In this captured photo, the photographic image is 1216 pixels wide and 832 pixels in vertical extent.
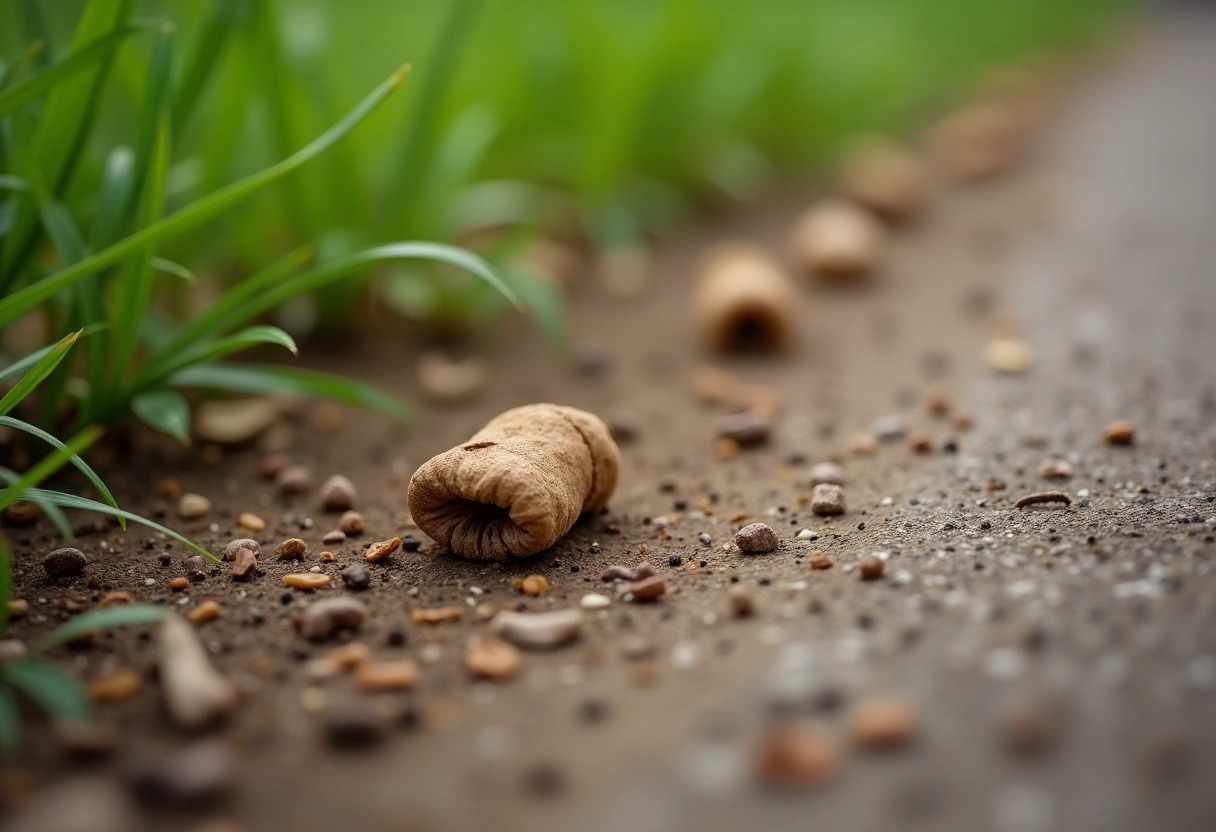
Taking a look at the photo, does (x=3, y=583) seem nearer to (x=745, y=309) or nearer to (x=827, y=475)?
(x=827, y=475)

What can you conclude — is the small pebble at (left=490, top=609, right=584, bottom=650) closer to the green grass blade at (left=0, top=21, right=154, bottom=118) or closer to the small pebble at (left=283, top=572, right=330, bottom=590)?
the small pebble at (left=283, top=572, right=330, bottom=590)

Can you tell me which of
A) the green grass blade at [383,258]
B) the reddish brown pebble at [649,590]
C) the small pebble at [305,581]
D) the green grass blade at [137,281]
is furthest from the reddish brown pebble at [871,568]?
the green grass blade at [137,281]

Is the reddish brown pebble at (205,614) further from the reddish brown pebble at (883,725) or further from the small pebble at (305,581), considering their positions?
the reddish brown pebble at (883,725)

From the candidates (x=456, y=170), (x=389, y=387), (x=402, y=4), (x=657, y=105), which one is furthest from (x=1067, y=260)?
(x=402, y=4)

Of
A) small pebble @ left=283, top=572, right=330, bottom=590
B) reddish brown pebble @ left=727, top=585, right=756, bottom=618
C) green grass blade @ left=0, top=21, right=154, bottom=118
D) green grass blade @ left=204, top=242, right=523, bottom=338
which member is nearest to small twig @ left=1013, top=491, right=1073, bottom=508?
reddish brown pebble @ left=727, top=585, right=756, bottom=618

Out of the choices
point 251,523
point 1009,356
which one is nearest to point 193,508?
point 251,523

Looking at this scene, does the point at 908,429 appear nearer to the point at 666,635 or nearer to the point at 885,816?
the point at 666,635
